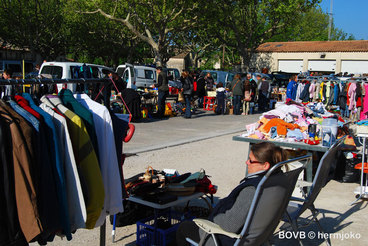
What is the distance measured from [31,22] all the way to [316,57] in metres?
32.8

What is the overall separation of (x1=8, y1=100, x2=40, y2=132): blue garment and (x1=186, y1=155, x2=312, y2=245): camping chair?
1.37m

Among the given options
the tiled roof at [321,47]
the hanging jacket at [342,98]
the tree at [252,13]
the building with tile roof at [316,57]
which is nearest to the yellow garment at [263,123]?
the hanging jacket at [342,98]

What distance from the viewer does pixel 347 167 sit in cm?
685

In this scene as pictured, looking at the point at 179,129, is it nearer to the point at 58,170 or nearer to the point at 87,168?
the point at 87,168

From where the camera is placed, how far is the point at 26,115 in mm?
2568

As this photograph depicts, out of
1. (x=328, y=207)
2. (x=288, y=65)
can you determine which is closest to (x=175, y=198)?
(x=328, y=207)

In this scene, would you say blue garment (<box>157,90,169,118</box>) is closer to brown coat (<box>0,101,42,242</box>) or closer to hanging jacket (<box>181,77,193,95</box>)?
hanging jacket (<box>181,77,193,95</box>)

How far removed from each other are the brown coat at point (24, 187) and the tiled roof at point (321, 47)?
4756 centimetres

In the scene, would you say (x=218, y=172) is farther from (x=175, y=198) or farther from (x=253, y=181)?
(x=253, y=181)

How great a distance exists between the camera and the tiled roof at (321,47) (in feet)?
149

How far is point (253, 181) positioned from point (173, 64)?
80.5 metres

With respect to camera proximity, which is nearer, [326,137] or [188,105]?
[326,137]

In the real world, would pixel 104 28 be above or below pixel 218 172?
above

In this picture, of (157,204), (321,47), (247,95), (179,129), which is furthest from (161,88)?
(321,47)
